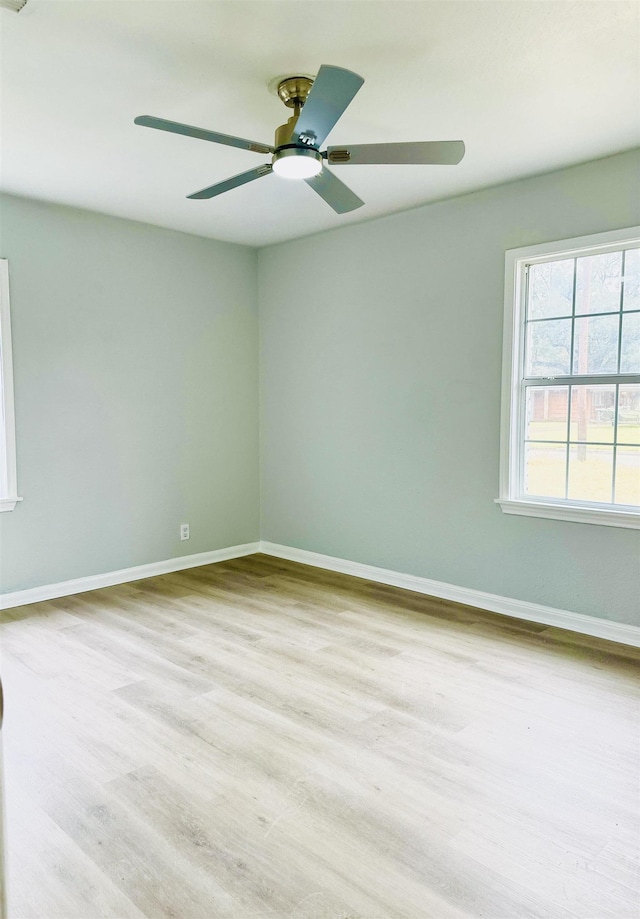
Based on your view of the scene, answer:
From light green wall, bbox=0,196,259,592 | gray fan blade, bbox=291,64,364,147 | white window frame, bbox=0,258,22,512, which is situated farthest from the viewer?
light green wall, bbox=0,196,259,592

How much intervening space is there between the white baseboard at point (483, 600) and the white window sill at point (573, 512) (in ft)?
1.79

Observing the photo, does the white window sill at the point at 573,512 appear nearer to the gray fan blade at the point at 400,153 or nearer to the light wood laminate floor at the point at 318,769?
the light wood laminate floor at the point at 318,769

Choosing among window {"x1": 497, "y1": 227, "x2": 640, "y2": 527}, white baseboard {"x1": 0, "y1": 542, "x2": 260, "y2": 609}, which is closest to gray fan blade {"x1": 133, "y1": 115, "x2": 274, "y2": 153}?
window {"x1": 497, "y1": 227, "x2": 640, "y2": 527}

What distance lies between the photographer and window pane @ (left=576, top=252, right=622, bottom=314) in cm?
334

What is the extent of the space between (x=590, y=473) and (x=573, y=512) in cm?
25

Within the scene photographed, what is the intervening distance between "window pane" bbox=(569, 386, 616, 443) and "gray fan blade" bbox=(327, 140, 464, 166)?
5.54 ft

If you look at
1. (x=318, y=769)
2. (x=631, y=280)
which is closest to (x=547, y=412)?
(x=631, y=280)

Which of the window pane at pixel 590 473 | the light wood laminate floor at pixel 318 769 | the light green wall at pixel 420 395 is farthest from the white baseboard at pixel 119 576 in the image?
the window pane at pixel 590 473

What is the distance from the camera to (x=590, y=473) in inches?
137

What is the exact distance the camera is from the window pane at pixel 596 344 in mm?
3354

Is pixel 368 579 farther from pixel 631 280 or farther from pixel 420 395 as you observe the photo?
pixel 631 280

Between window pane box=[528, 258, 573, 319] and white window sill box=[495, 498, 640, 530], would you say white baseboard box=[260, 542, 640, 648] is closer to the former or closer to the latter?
white window sill box=[495, 498, 640, 530]

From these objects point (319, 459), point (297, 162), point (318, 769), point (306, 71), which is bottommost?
point (318, 769)

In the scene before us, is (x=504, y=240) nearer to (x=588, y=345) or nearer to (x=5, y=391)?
(x=588, y=345)
